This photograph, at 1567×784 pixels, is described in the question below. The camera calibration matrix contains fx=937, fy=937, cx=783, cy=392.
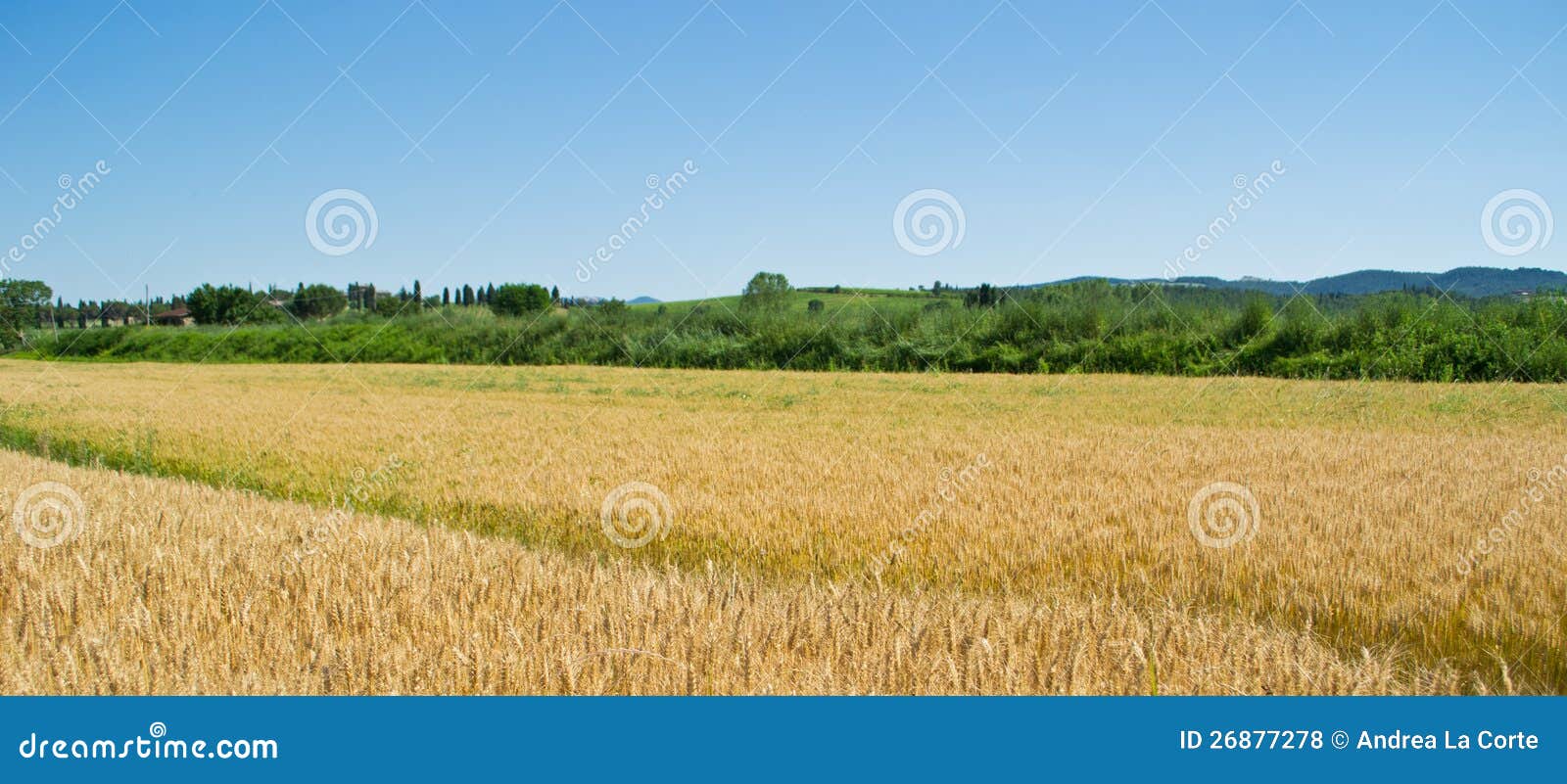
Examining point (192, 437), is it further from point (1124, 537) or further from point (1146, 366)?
point (1146, 366)

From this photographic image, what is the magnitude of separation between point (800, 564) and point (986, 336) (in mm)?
38142

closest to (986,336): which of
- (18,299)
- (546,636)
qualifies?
(18,299)

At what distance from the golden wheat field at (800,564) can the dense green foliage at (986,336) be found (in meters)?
15.1

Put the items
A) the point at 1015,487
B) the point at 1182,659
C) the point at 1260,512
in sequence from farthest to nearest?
the point at 1015,487
the point at 1260,512
the point at 1182,659

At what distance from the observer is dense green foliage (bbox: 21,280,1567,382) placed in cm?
2616

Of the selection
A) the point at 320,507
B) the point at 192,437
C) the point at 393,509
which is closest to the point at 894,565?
the point at 393,509

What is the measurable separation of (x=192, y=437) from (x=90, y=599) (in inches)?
420

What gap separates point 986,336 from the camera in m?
43.1

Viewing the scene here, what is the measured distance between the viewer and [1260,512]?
283 inches

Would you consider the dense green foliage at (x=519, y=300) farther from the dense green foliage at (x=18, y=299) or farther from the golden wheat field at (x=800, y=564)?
the golden wheat field at (x=800, y=564)

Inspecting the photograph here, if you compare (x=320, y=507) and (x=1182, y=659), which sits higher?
(x=320, y=507)
